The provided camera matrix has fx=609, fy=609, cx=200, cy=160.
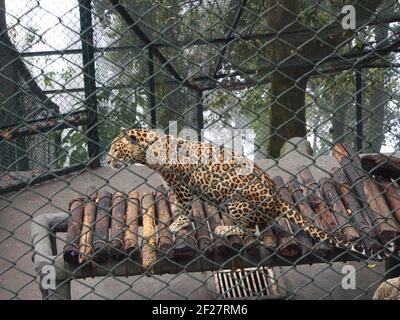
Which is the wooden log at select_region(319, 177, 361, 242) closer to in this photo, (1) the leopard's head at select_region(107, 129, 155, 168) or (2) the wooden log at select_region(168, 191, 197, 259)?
(2) the wooden log at select_region(168, 191, 197, 259)

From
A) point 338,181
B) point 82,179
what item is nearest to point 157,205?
point 338,181

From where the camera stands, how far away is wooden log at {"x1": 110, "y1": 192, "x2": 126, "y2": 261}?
318cm

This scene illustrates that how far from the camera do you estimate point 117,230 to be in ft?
11.5

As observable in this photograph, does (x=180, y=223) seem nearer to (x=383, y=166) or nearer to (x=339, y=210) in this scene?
(x=339, y=210)

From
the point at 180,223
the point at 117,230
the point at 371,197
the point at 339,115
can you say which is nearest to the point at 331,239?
the point at 371,197

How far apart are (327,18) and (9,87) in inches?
147

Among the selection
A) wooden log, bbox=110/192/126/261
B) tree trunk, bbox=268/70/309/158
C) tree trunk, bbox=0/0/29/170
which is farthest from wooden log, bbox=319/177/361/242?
tree trunk, bbox=0/0/29/170

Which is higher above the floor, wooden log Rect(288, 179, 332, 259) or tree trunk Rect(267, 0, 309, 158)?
tree trunk Rect(267, 0, 309, 158)

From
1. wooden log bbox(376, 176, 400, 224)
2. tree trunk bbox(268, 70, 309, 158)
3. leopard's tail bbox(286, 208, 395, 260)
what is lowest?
leopard's tail bbox(286, 208, 395, 260)

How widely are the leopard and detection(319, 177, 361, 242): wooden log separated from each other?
46mm

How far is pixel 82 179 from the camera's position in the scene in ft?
21.2
